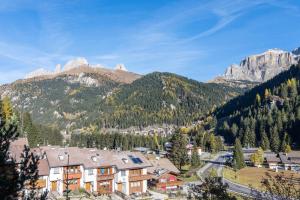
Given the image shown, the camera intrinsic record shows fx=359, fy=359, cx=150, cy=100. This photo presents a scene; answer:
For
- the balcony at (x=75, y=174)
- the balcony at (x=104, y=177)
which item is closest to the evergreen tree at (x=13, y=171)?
the balcony at (x=75, y=174)

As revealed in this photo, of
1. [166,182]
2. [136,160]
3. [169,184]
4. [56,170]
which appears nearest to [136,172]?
[136,160]

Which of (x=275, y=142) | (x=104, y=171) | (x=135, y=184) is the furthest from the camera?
(x=275, y=142)

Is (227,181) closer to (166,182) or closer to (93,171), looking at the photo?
(166,182)

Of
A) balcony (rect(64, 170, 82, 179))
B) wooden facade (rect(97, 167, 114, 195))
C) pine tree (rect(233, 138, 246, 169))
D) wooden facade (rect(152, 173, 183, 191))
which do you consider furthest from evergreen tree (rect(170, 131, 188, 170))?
balcony (rect(64, 170, 82, 179))

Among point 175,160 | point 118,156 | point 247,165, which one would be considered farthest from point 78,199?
point 247,165

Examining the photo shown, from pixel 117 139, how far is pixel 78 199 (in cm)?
10962

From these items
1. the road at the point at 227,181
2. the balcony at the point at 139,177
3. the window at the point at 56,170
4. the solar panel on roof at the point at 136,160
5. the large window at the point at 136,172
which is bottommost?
the road at the point at 227,181

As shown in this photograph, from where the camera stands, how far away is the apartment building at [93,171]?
218 ft

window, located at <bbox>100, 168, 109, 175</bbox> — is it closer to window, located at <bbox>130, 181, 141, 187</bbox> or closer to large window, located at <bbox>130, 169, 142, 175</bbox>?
large window, located at <bbox>130, 169, 142, 175</bbox>

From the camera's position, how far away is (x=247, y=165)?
136 metres

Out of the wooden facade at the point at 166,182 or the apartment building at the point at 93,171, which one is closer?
the apartment building at the point at 93,171

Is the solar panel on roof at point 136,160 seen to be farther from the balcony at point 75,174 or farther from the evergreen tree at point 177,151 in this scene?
the evergreen tree at point 177,151

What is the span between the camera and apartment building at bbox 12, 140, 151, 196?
66.4 metres

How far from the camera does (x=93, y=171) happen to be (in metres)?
70.6
